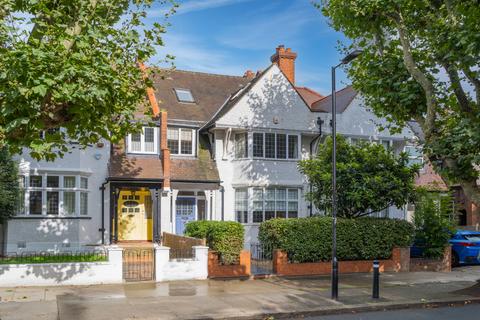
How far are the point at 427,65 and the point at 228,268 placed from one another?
928 cm

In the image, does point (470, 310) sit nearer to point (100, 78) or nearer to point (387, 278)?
point (387, 278)

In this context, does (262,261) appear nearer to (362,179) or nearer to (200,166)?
(362,179)

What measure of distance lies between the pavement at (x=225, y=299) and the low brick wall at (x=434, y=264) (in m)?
2.59

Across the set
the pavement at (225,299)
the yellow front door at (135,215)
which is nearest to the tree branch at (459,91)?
the pavement at (225,299)

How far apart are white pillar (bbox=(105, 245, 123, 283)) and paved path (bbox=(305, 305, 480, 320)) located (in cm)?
661

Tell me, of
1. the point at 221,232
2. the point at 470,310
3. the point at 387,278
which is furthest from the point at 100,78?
the point at 387,278

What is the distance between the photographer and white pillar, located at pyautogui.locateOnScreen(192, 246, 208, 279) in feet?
55.7

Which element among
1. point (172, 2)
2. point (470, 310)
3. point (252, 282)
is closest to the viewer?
point (470, 310)

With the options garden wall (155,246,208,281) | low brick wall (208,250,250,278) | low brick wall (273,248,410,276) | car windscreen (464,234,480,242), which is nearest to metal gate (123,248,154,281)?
garden wall (155,246,208,281)

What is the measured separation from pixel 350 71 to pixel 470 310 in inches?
389

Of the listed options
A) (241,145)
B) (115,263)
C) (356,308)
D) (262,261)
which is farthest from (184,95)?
(356,308)

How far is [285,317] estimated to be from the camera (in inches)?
486

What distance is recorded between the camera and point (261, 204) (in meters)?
25.2

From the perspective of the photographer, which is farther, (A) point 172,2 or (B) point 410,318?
(A) point 172,2
